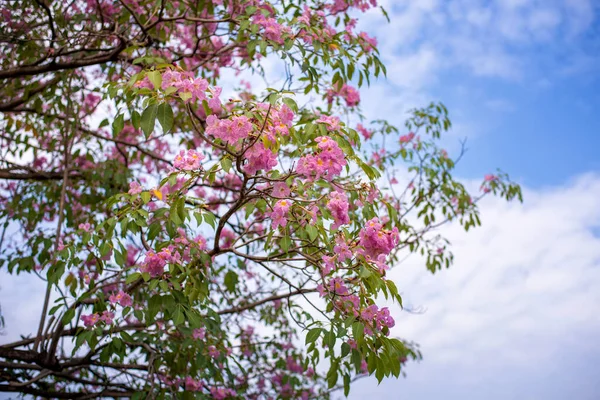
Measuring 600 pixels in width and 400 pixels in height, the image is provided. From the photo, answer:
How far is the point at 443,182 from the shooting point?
173 inches

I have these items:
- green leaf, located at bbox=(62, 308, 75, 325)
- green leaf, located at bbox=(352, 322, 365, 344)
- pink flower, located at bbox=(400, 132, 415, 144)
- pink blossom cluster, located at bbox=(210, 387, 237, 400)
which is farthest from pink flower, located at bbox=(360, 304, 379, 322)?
pink flower, located at bbox=(400, 132, 415, 144)

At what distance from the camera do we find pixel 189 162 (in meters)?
1.99

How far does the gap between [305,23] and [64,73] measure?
1.73 meters

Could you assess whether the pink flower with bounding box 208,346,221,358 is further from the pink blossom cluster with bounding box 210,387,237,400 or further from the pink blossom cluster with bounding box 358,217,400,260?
the pink blossom cluster with bounding box 358,217,400,260

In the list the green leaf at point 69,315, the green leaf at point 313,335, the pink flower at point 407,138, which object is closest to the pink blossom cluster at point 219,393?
the green leaf at point 69,315

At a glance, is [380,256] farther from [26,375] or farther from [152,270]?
[26,375]

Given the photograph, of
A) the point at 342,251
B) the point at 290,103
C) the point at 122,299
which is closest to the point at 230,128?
the point at 290,103

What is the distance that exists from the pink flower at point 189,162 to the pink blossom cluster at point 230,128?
190 millimetres

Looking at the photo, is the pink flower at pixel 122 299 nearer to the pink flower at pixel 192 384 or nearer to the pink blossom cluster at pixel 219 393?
the pink flower at pixel 192 384

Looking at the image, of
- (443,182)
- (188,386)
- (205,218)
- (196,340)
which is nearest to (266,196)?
(205,218)

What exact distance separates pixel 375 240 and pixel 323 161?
1.05 feet

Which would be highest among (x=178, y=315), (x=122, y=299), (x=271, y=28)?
(x=271, y=28)

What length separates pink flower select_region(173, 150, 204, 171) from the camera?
1.98m

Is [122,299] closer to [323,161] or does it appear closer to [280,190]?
[280,190]
